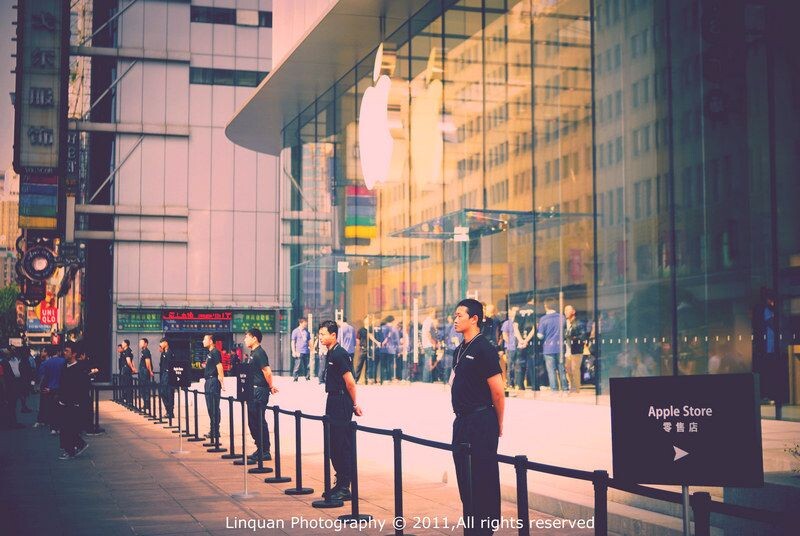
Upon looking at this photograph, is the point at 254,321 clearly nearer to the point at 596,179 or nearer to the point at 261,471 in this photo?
the point at 596,179

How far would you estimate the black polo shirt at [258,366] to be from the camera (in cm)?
1659

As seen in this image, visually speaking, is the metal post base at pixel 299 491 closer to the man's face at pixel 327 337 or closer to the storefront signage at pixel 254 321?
the man's face at pixel 327 337

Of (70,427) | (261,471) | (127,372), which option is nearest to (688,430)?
(261,471)

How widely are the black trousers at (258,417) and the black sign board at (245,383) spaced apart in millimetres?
174

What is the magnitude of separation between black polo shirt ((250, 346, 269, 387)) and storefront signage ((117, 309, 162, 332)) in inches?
1503

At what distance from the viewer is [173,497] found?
12.9 metres

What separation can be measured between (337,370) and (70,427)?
24.8 feet

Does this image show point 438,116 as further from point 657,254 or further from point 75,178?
point 75,178

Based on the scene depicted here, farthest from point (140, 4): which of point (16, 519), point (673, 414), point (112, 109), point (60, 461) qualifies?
point (673, 414)

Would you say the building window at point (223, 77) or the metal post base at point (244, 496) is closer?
the metal post base at point (244, 496)

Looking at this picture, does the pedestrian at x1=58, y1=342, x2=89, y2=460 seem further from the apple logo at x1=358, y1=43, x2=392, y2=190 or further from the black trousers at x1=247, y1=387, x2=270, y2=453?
→ the apple logo at x1=358, y1=43, x2=392, y2=190

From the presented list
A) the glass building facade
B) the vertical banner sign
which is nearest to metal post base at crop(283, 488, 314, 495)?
the glass building facade

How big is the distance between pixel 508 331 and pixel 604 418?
6.84 metres

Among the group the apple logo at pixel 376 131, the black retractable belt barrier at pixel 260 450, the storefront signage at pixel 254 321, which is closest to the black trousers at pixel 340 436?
the black retractable belt barrier at pixel 260 450
